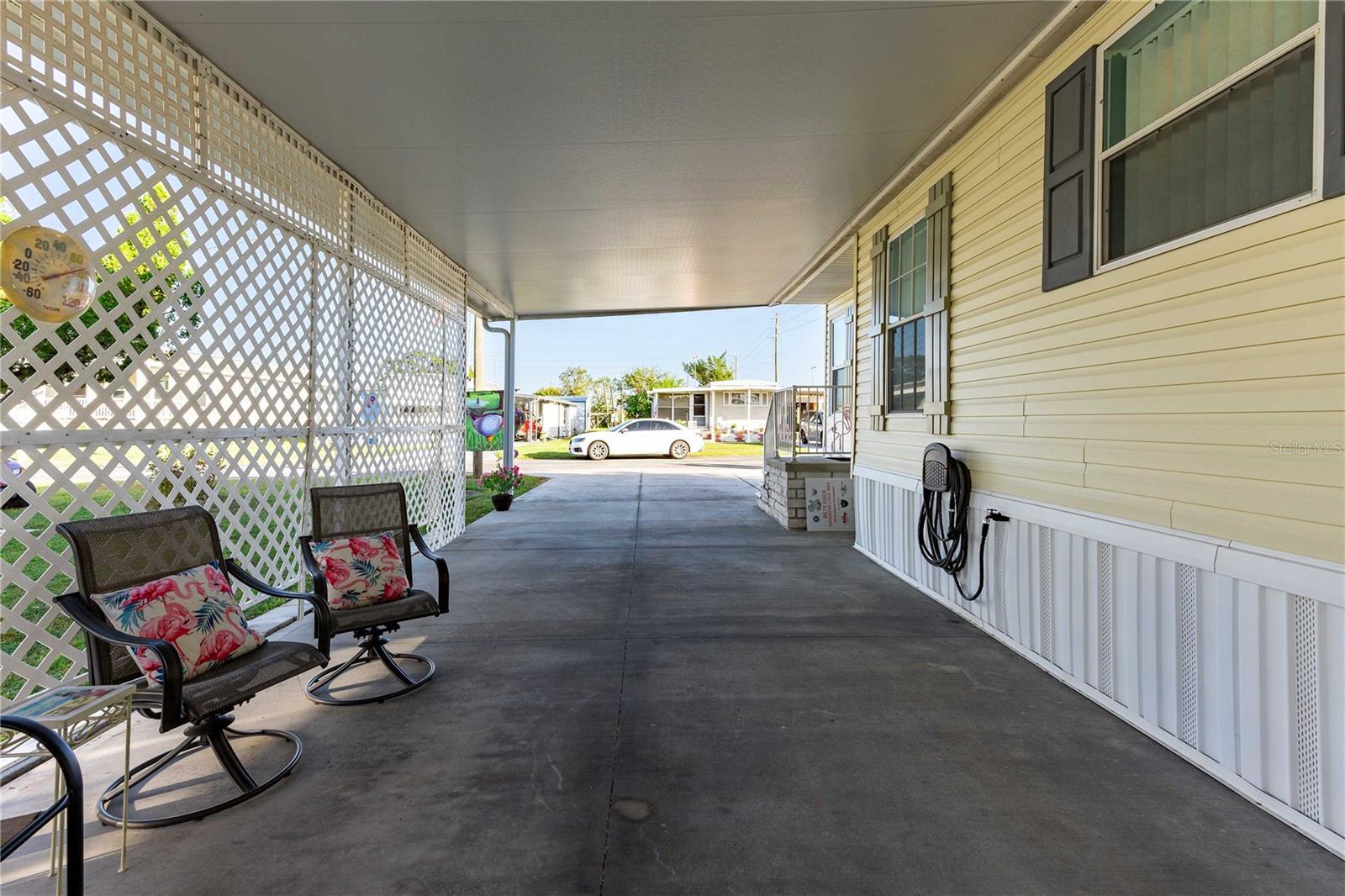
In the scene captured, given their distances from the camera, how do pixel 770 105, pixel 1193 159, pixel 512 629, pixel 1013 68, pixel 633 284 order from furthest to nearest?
pixel 633 284 → pixel 512 629 → pixel 770 105 → pixel 1013 68 → pixel 1193 159

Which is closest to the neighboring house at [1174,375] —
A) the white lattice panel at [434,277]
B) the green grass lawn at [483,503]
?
the white lattice panel at [434,277]

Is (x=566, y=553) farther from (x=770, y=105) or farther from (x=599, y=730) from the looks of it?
(x=770, y=105)

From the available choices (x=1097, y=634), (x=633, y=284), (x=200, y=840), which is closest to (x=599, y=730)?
(x=200, y=840)

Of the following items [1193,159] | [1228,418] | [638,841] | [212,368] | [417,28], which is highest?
[417,28]

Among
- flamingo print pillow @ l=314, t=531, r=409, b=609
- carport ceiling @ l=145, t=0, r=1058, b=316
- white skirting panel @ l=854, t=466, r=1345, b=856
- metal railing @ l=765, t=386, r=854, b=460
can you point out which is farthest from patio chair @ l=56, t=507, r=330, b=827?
metal railing @ l=765, t=386, r=854, b=460

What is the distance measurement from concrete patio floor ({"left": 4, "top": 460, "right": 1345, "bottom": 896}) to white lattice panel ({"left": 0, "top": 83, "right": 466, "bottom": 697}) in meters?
1.02

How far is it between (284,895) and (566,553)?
13.9 feet

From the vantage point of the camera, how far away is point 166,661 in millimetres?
1956

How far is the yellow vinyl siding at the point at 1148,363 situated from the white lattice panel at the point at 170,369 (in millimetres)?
4449

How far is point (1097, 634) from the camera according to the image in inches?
112

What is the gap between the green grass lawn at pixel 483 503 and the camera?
842cm

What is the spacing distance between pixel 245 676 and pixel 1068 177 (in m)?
4.25

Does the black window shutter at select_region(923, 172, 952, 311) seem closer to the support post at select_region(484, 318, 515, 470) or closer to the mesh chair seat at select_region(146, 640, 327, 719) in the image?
the mesh chair seat at select_region(146, 640, 327, 719)

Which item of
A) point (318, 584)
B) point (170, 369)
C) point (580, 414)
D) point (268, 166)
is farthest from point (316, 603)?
point (580, 414)
